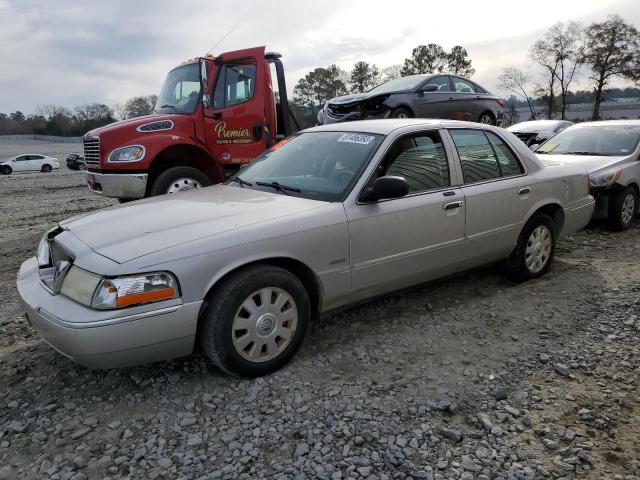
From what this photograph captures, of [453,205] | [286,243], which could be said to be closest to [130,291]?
[286,243]

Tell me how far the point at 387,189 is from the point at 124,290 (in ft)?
5.86

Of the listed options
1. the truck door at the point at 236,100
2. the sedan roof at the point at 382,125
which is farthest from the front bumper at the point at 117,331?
the truck door at the point at 236,100

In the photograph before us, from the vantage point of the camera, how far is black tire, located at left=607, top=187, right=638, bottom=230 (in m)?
6.93

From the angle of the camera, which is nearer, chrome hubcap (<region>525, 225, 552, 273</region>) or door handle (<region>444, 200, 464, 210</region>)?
door handle (<region>444, 200, 464, 210</region>)

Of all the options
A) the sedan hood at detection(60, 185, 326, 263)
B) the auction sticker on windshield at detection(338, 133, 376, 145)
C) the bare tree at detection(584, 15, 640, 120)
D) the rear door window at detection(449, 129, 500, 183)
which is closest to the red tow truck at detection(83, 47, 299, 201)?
the sedan hood at detection(60, 185, 326, 263)

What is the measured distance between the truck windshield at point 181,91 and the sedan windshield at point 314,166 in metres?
3.53

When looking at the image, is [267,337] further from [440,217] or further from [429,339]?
[440,217]

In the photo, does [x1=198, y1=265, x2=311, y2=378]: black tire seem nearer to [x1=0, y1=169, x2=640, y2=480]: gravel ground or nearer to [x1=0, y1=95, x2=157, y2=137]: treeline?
[x1=0, y1=169, x2=640, y2=480]: gravel ground

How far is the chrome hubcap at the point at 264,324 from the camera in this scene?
3.03 metres

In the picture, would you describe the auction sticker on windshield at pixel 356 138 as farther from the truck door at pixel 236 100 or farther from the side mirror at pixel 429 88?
the side mirror at pixel 429 88

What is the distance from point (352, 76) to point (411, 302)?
60486 mm

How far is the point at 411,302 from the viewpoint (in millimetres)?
4418

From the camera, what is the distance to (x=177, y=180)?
702 cm

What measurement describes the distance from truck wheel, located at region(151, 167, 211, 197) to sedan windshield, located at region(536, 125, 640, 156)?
5.37m
